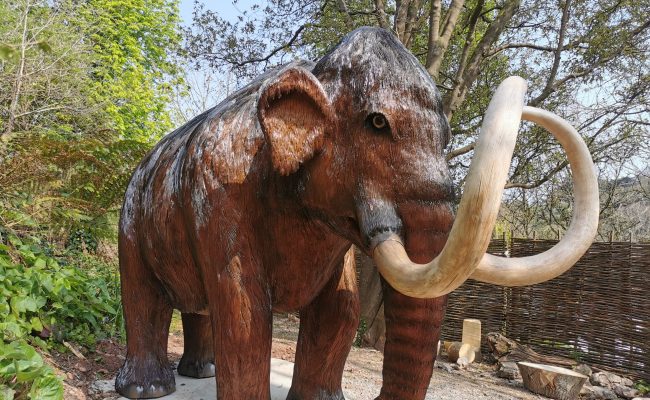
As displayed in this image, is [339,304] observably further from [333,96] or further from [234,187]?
[333,96]

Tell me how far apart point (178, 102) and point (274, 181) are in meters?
17.4

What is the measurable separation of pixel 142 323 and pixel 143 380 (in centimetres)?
26

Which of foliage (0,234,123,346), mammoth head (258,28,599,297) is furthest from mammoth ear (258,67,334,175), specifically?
foliage (0,234,123,346)

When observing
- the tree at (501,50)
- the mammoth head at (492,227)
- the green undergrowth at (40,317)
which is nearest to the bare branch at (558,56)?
the tree at (501,50)

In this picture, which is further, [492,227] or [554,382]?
[554,382]

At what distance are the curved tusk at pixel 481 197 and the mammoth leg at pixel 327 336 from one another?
93 centimetres

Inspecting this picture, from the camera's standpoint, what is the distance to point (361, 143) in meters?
1.60

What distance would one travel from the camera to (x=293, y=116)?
164cm

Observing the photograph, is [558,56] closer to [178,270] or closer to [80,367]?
[178,270]

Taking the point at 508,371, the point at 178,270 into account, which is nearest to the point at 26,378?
the point at 178,270

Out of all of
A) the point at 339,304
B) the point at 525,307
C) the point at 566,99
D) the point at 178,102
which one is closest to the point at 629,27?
the point at 566,99

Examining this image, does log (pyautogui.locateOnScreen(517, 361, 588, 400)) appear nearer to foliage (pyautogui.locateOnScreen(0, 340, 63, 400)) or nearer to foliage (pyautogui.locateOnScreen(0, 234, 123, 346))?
foliage (pyautogui.locateOnScreen(0, 234, 123, 346))

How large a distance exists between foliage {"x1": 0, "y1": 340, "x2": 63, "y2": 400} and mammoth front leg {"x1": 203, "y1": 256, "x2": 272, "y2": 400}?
0.79 meters

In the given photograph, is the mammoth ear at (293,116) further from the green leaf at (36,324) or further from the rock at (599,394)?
the rock at (599,394)
